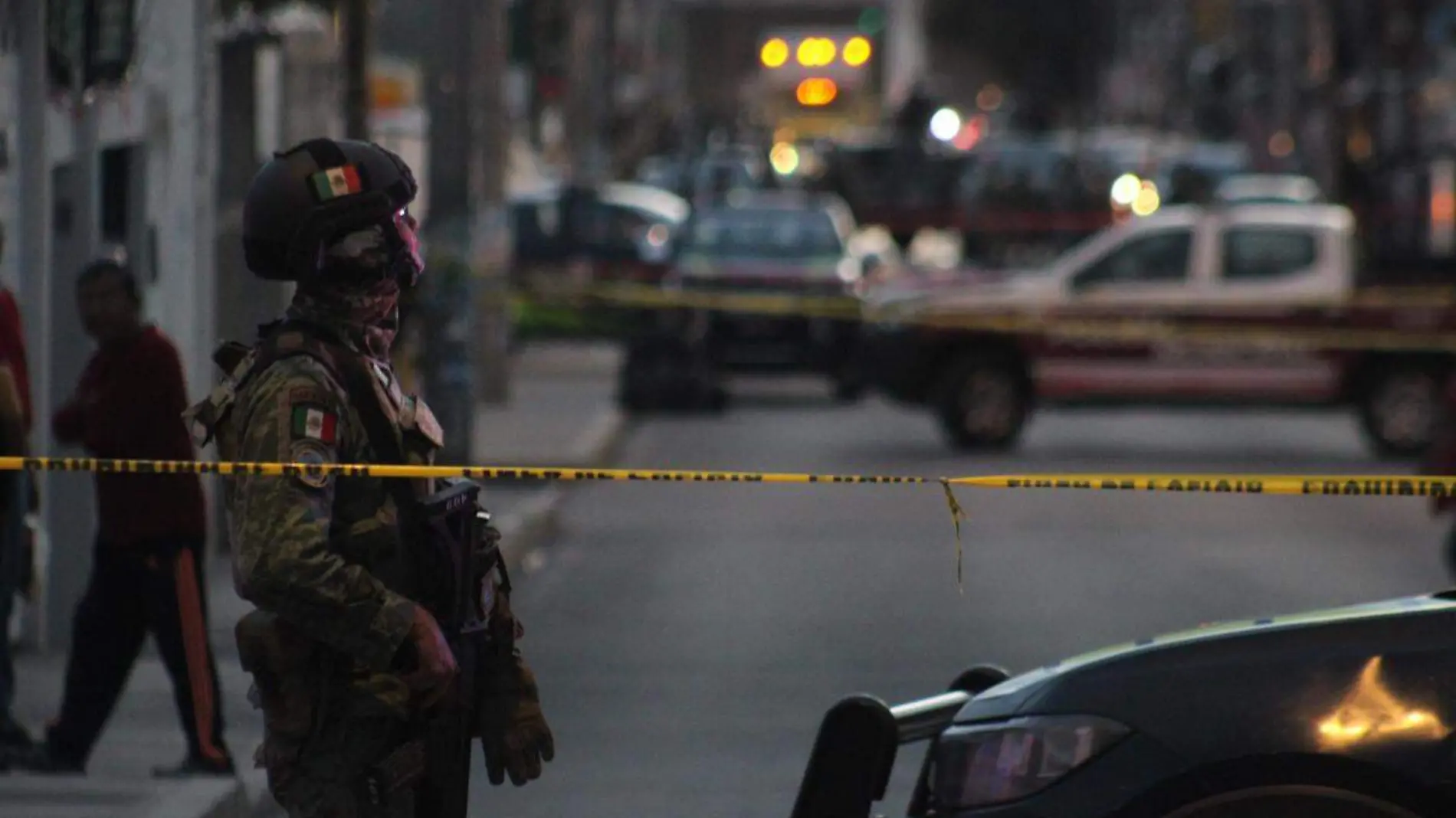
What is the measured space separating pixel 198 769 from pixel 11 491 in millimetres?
1184

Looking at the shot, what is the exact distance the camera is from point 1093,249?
2256 centimetres

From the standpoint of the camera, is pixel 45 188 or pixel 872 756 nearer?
pixel 872 756

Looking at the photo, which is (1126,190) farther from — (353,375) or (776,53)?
(353,375)

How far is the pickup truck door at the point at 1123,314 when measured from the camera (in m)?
22.1

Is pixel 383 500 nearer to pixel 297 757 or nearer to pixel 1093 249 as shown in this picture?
pixel 297 757

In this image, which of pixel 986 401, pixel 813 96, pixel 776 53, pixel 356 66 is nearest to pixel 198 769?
pixel 356 66

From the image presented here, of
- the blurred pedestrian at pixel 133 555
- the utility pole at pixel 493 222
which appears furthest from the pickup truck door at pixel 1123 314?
the blurred pedestrian at pixel 133 555

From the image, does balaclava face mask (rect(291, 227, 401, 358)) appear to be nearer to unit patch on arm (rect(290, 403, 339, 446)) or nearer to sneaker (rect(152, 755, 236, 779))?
unit patch on arm (rect(290, 403, 339, 446))

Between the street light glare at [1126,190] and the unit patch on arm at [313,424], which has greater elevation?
the unit patch on arm at [313,424]

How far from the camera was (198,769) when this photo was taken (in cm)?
905

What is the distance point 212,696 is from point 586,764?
4.49ft

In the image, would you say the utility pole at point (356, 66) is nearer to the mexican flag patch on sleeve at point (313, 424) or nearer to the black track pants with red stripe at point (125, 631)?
the black track pants with red stripe at point (125, 631)

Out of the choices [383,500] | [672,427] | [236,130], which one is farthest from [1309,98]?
[383,500]

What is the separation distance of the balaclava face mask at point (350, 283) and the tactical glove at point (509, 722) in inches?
26.7
